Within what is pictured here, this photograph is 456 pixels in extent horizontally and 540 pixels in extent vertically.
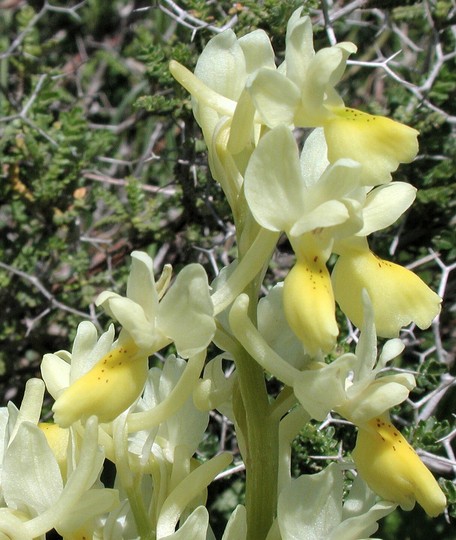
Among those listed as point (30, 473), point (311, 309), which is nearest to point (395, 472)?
point (311, 309)

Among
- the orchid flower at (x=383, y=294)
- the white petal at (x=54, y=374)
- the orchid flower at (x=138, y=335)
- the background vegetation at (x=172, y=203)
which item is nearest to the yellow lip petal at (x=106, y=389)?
the orchid flower at (x=138, y=335)

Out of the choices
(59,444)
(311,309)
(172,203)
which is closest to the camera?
(311,309)

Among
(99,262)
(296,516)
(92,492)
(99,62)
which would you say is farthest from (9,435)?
(99,62)

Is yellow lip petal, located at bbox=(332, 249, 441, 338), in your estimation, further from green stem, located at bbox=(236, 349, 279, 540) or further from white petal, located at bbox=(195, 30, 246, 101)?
white petal, located at bbox=(195, 30, 246, 101)

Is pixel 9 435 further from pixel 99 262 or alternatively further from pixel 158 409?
pixel 99 262

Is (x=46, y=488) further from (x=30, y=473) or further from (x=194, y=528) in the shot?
(x=194, y=528)
